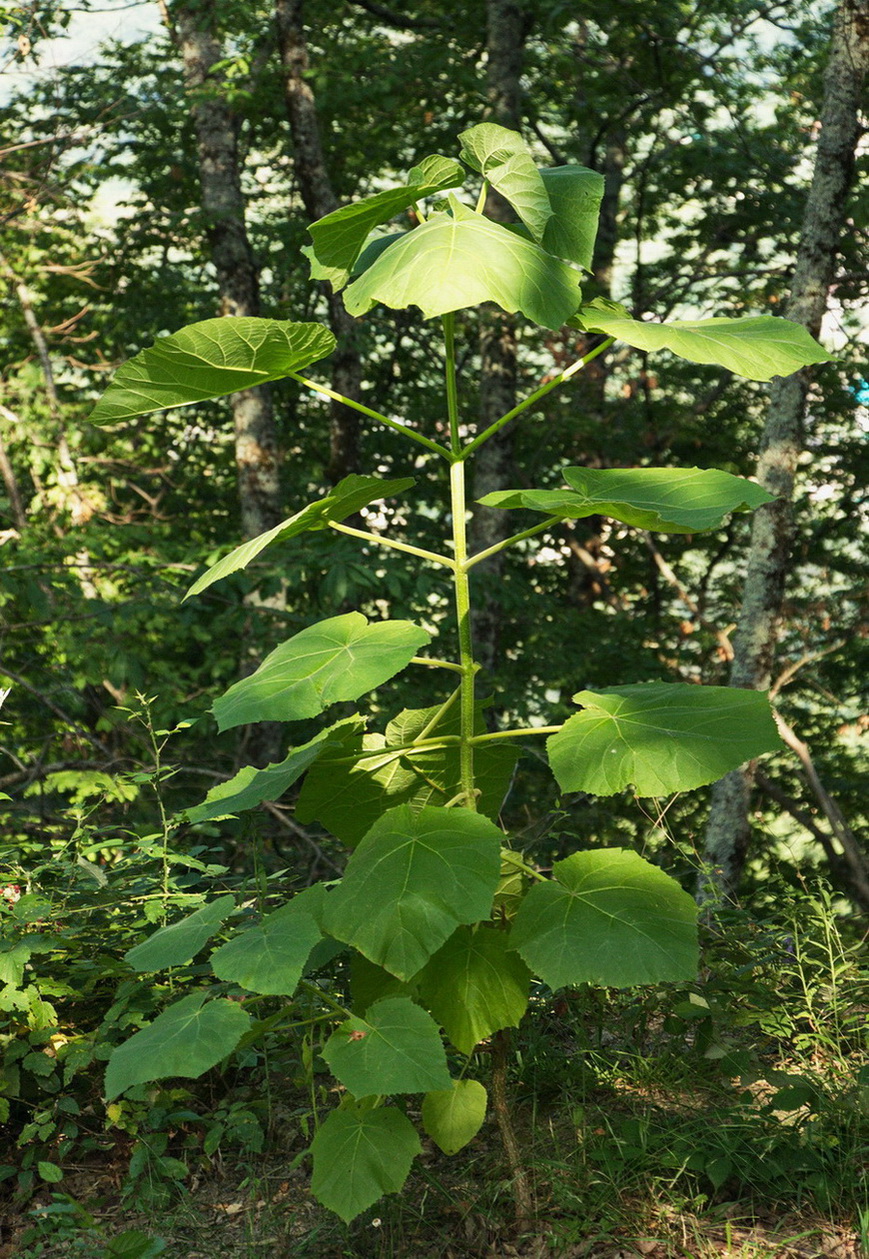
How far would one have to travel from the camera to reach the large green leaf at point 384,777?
2.22 meters

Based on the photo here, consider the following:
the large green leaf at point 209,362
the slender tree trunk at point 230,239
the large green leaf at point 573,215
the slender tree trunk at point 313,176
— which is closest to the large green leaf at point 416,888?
the large green leaf at point 209,362

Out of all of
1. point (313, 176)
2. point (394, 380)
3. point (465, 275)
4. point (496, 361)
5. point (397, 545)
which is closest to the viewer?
point (465, 275)

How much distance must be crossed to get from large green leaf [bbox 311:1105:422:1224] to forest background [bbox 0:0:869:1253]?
411 cm

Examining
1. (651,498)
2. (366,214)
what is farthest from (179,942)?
(366,214)

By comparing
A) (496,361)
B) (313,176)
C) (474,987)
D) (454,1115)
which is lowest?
(454,1115)

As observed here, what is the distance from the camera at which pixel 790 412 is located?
6.43 meters

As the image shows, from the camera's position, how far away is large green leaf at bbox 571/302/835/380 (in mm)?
1962

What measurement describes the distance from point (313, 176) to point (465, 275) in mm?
6198

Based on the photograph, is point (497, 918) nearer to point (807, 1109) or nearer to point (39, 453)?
point (807, 1109)

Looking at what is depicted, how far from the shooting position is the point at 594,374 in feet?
34.7

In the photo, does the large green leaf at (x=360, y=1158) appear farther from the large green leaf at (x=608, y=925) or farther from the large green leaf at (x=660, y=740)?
the large green leaf at (x=660, y=740)

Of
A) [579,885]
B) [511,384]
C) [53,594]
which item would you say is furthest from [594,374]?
[579,885]

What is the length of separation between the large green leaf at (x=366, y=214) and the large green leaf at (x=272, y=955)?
116cm

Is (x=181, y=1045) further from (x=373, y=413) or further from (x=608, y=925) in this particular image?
(x=373, y=413)
